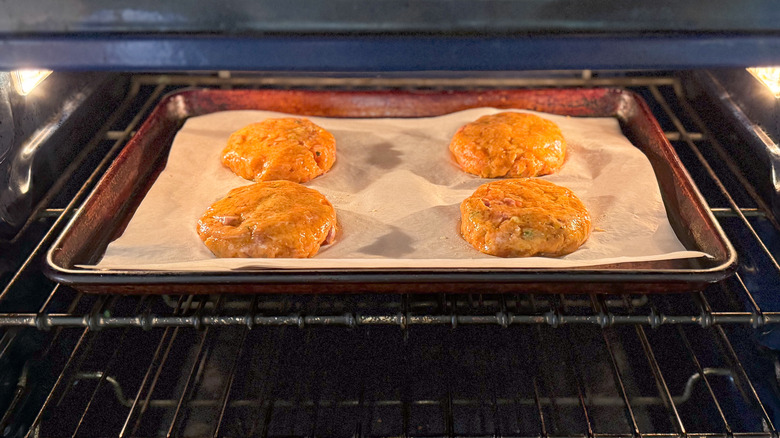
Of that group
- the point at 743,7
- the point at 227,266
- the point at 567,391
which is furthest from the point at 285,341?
the point at 743,7

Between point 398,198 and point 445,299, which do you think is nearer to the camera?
point 445,299

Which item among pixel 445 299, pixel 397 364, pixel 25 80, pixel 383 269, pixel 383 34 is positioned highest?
pixel 383 34

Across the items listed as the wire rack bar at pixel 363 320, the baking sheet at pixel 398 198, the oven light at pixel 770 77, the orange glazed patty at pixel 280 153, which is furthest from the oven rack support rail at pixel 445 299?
the orange glazed patty at pixel 280 153

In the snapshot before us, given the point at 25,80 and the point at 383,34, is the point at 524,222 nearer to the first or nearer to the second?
the point at 383,34

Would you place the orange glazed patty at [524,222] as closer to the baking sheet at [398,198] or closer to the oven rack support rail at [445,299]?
the baking sheet at [398,198]

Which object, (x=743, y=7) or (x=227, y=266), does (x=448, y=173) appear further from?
(x=743, y=7)

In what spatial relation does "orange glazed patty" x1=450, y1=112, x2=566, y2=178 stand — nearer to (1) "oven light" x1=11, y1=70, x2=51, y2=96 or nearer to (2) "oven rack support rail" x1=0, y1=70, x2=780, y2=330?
(2) "oven rack support rail" x1=0, y1=70, x2=780, y2=330

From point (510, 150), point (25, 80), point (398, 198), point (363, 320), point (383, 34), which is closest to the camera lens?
point (383, 34)

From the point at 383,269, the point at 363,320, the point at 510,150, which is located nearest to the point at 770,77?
the point at 510,150

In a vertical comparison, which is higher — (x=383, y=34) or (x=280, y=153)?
(x=383, y=34)
